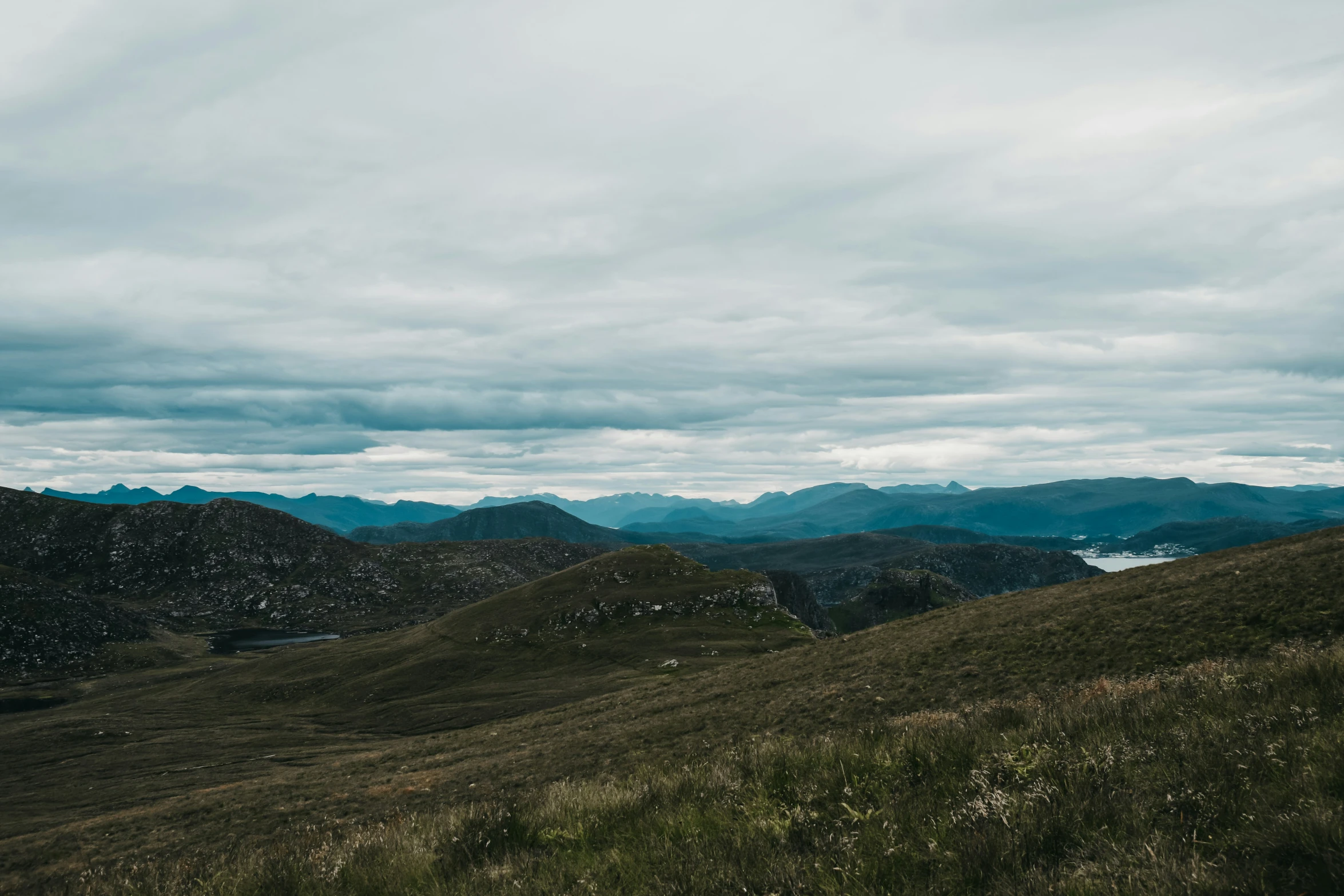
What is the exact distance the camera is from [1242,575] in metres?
36.1

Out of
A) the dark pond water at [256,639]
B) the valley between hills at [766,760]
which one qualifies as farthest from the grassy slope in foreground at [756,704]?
the dark pond water at [256,639]

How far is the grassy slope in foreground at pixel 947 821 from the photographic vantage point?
5355 mm

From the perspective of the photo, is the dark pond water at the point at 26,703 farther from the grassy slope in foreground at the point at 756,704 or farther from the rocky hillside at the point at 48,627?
the grassy slope in foreground at the point at 756,704

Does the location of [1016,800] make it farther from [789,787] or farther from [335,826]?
[335,826]

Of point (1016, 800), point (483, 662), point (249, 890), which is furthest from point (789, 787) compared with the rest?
point (483, 662)

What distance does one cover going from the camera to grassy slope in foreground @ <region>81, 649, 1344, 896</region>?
5355 millimetres

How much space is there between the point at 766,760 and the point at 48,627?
202100 mm

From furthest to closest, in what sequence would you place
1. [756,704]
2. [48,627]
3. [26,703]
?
[48,627]
[26,703]
[756,704]

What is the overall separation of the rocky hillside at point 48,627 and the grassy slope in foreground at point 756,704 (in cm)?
11346

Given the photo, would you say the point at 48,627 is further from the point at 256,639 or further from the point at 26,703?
the point at 26,703

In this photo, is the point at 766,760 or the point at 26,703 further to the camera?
the point at 26,703

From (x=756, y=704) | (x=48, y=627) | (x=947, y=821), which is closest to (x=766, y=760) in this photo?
(x=947, y=821)

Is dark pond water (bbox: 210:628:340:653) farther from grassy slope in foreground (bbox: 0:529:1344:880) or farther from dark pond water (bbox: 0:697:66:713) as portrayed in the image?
grassy slope in foreground (bbox: 0:529:1344:880)

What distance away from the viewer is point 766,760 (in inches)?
414
